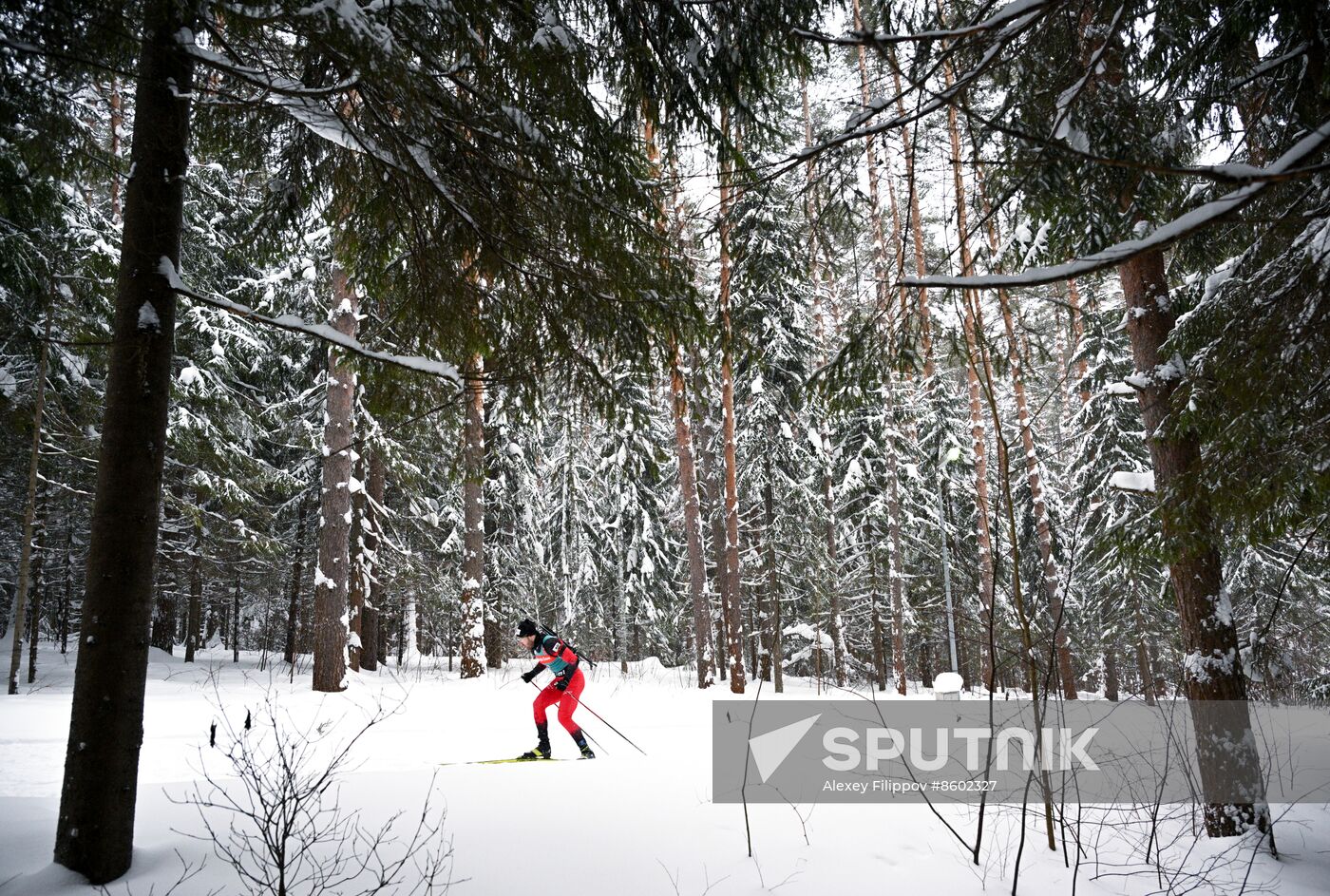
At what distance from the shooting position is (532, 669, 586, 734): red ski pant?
21.1 feet

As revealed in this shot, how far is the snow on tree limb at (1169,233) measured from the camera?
109 cm

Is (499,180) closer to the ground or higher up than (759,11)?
closer to the ground

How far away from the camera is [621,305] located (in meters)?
4.12

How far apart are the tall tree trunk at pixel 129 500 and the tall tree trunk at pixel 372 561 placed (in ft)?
31.9

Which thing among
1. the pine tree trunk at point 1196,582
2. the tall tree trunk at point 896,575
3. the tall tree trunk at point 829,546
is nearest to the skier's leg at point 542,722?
the pine tree trunk at point 1196,582

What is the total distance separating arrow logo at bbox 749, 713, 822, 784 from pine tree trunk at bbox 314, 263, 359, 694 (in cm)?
684

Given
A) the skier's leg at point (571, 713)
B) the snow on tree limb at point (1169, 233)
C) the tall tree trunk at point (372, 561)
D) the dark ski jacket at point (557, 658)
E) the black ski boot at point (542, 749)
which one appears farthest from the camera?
A: the tall tree trunk at point (372, 561)

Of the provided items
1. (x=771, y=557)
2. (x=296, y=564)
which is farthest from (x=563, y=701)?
(x=296, y=564)

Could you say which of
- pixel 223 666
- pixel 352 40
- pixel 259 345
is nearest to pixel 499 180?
pixel 352 40

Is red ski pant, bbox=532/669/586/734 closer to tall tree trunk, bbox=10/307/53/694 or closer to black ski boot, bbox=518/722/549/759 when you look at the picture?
black ski boot, bbox=518/722/549/759

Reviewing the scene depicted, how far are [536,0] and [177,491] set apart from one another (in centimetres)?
1604

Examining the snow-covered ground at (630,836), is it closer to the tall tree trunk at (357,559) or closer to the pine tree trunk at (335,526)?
the pine tree trunk at (335,526)

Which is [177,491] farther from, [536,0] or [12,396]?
[536,0]

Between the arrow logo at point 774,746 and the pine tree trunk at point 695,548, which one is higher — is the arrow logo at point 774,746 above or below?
below
